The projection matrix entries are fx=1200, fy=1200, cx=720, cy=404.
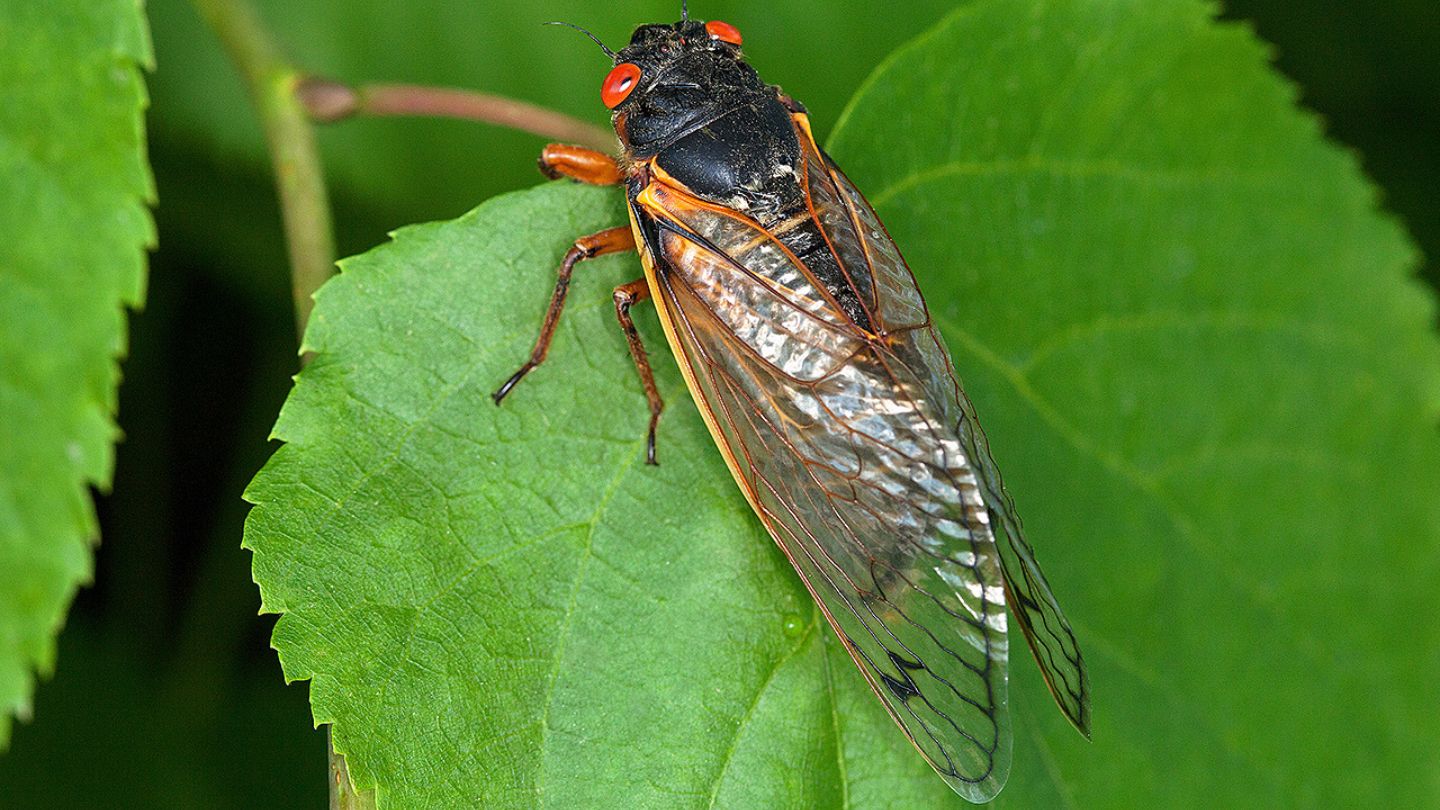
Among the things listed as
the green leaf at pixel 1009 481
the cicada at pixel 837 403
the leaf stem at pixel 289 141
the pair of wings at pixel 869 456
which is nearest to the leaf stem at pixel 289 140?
the leaf stem at pixel 289 141

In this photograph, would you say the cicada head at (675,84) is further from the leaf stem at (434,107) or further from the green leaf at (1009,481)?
the green leaf at (1009,481)

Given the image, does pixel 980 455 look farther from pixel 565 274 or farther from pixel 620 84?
pixel 620 84

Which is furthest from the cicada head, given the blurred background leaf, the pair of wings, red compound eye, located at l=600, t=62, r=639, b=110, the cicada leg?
the blurred background leaf

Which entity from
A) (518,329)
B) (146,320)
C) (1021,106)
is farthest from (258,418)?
(1021,106)

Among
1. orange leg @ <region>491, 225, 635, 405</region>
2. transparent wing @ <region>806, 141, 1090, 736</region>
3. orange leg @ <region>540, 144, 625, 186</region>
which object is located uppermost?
orange leg @ <region>540, 144, 625, 186</region>

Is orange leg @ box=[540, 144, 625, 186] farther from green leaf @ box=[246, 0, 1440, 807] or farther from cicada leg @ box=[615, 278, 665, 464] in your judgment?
cicada leg @ box=[615, 278, 665, 464]

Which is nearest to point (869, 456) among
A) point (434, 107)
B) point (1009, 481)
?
point (1009, 481)
